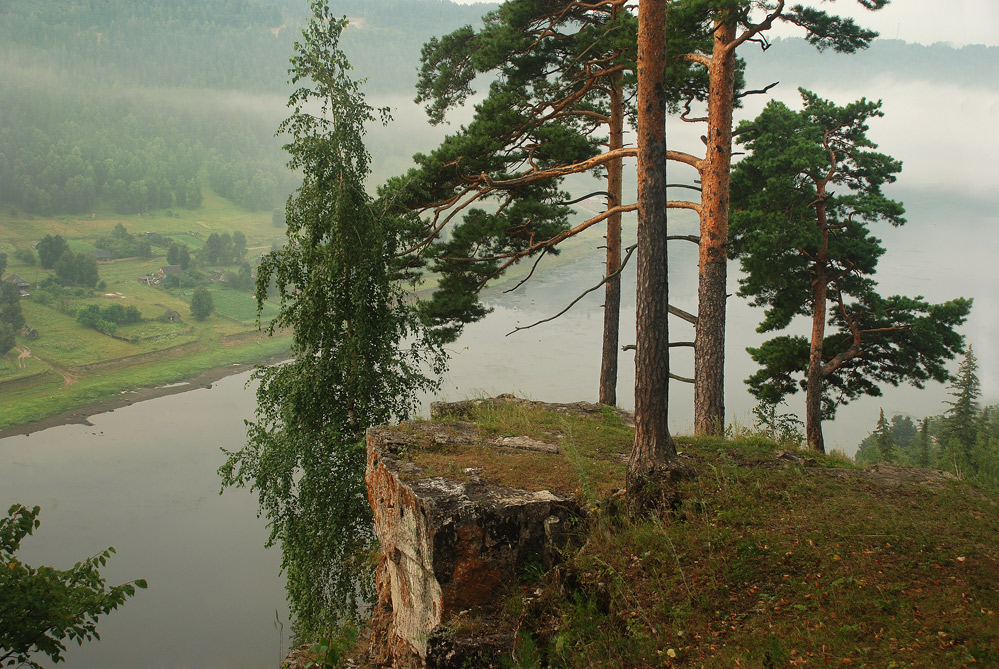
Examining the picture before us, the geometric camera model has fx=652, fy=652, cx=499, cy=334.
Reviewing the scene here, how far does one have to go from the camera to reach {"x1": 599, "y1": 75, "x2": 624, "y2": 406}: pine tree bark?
13.4 meters

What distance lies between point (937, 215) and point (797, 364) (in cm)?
17131

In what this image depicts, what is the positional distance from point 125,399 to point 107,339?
18743mm

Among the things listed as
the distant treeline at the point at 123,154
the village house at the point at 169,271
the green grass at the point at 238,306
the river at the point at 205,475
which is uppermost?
the distant treeline at the point at 123,154

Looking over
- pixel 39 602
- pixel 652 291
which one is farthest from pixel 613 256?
pixel 39 602

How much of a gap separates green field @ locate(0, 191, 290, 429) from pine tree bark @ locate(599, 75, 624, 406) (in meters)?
34.1

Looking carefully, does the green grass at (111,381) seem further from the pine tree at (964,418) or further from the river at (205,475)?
the pine tree at (964,418)

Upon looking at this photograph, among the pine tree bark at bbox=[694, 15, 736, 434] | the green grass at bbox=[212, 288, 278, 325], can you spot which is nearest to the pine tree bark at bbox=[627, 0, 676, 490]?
the pine tree bark at bbox=[694, 15, 736, 434]

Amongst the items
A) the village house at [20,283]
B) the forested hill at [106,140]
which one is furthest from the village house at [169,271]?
the forested hill at [106,140]

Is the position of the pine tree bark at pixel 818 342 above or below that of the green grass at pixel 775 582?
above

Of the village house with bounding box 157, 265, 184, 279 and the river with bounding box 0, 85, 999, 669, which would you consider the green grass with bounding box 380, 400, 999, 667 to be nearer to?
the river with bounding box 0, 85, 999, 669

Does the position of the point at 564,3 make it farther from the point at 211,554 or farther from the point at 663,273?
the point at 211,554

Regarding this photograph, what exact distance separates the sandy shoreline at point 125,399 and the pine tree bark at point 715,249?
45.4 meters

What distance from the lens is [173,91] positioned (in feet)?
652

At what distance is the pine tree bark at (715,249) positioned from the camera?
10266mm
